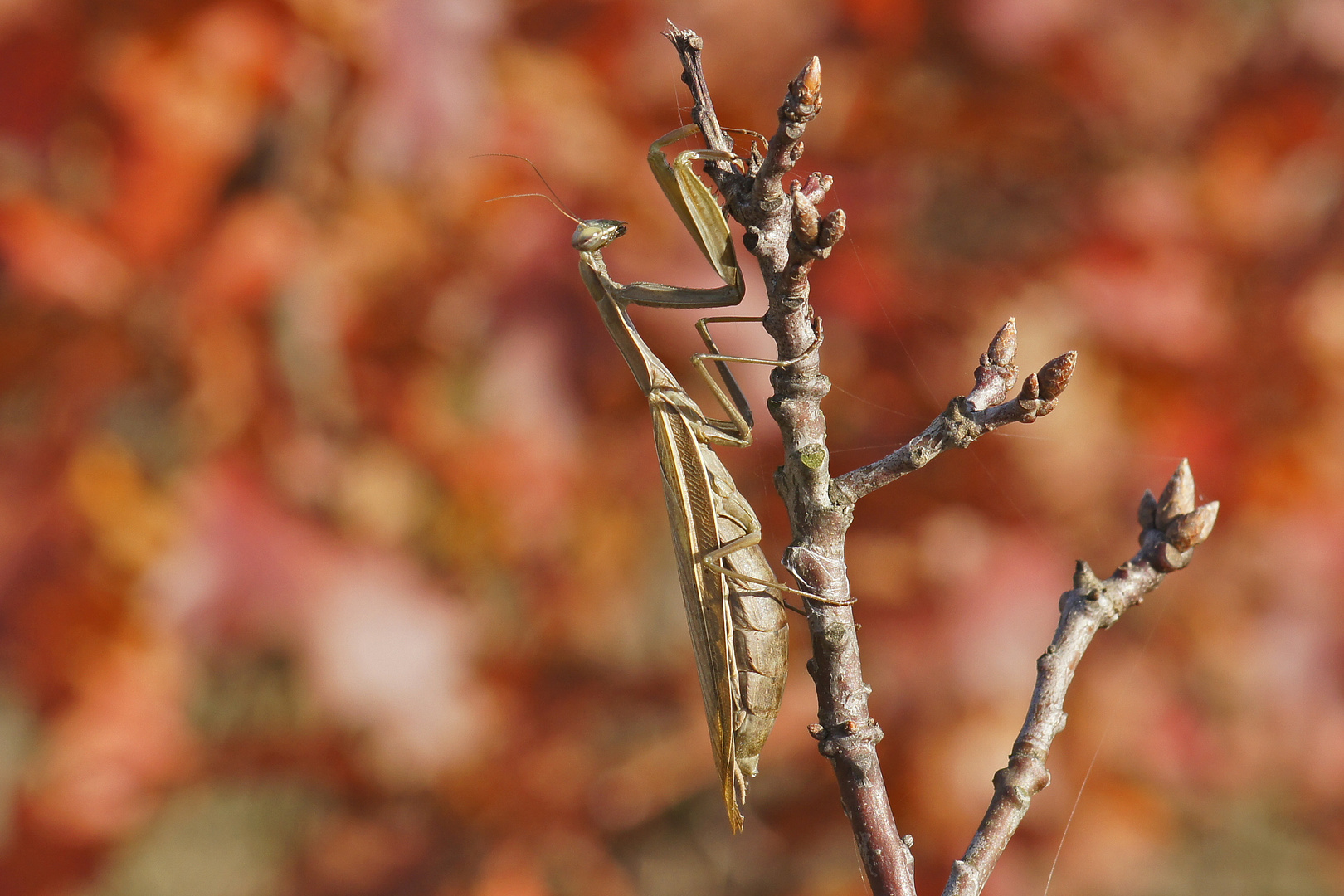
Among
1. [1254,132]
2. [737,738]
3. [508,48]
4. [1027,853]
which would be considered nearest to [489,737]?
[737,738]

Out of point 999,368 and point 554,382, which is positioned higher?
point 554,382

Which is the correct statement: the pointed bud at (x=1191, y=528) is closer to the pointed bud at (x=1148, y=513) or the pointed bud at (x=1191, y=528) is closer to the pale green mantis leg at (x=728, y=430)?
the pointed bud at (x=1148, y=513)

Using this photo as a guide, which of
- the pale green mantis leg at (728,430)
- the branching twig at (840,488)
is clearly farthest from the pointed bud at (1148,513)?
the pale green mantis leg at (728,430)

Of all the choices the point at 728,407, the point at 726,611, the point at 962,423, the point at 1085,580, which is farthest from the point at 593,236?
the point at 1085,580

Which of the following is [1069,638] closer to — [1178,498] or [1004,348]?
[1178,498]

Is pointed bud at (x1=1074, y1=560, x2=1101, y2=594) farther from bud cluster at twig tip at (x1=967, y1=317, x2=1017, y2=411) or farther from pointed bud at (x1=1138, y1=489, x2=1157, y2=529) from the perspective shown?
bud cluster at twig tip at (x1=967, y1=317, x2=1017, y2=411)

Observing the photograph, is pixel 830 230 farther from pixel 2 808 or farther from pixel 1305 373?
pixel 2 808
